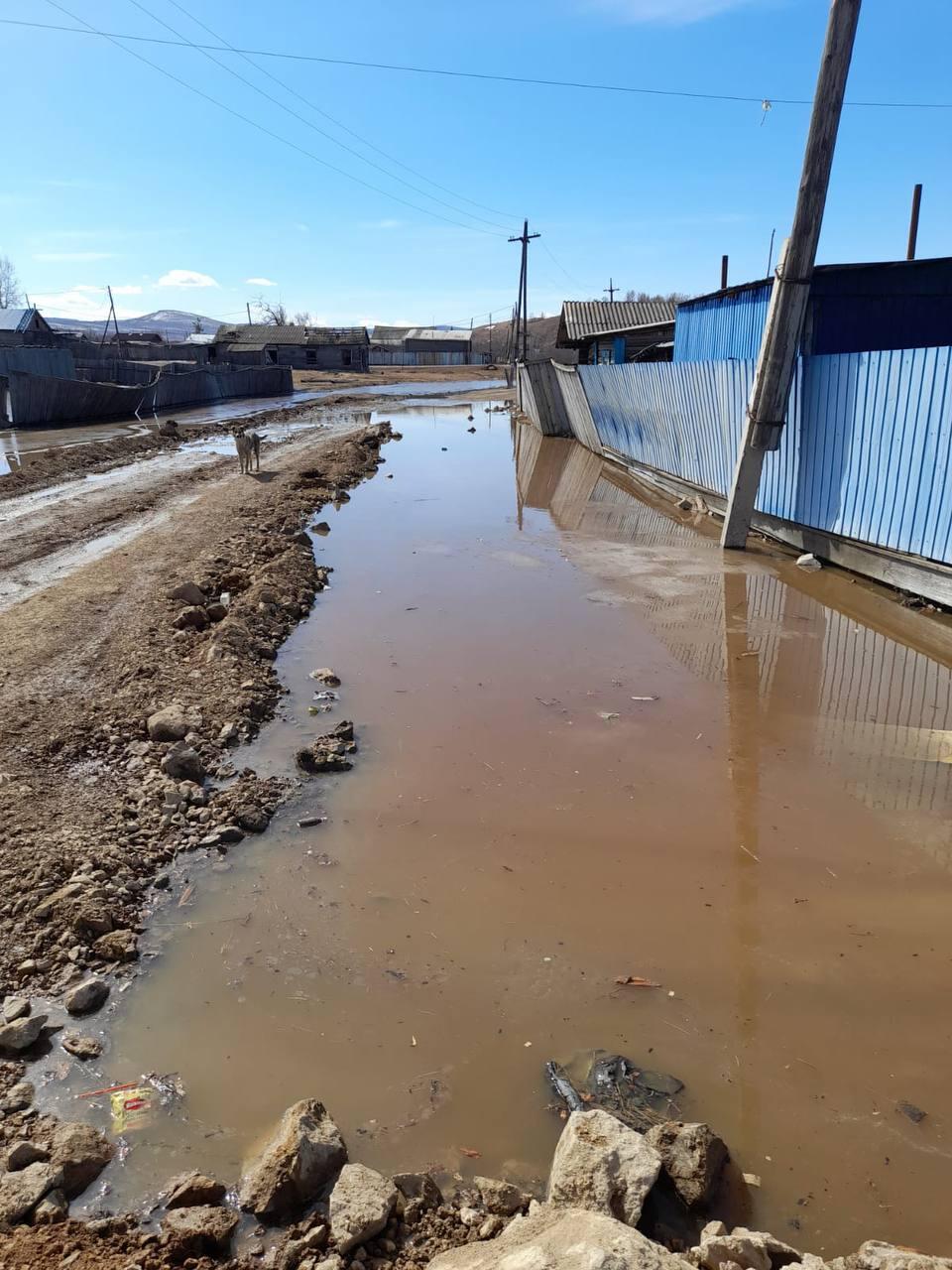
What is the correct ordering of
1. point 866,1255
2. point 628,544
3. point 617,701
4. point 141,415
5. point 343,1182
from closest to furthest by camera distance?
point 866,1255 → point 343,1182 → point 617,701 → point 628,544 → point 141,415

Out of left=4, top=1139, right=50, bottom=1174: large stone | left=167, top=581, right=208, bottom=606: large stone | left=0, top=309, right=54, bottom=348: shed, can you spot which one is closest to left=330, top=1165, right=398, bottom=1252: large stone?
left=4, top=1139, right=50, bottom=1174: large stone

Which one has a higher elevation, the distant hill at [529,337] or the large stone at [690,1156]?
the distant hill at [529,337]

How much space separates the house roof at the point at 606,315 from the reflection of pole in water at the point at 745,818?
81.9 ft

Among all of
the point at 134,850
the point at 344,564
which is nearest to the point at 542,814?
the point at 134,850

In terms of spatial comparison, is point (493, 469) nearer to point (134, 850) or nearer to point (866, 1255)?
point (134, 850)

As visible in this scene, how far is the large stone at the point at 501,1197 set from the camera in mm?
2379

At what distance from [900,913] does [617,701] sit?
2472 millimetres

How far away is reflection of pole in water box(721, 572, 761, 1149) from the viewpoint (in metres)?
2.92

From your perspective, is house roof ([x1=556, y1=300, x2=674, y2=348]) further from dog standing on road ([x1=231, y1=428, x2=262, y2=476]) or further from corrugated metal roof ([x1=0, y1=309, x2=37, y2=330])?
corrugated metal roof ([x1=0, y1=309, x2=37, y2=330])

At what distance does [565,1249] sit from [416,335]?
310 ft

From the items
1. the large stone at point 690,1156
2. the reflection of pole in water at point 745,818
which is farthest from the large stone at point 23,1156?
the reflection of pole in water at point 745,818

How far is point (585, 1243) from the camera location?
6.00ft

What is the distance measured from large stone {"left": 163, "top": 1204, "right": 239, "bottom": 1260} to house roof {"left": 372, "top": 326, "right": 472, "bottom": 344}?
90.5 meters

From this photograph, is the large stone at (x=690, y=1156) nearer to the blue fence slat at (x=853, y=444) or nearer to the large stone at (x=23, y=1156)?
the large stone at (x=23, y=1156)
